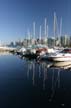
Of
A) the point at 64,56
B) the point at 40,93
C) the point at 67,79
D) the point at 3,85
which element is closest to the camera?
the point at 40,93

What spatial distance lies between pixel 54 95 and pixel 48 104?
7.58ft

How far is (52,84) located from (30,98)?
18.2ft

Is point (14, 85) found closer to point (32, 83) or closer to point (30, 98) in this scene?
point (32, 83)

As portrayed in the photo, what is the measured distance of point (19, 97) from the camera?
17.0 meters

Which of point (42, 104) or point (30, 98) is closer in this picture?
point (42, 104)

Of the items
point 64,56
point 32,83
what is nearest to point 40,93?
point 32,83

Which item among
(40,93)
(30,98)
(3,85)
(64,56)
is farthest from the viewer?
(64,56)

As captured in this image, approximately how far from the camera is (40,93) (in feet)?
60.0

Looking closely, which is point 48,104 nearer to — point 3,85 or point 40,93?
point 40,93

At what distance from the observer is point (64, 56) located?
1670 inches

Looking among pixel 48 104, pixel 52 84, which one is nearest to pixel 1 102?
pixel 48 104

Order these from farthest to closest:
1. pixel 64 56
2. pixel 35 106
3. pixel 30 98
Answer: pixel 64 56 < pixel 30 98 < pixel 35 106

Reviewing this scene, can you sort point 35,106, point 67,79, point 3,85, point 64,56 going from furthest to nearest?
point 64,56
point 67,79
point 3,85
point 35,106

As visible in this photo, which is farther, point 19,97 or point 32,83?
point 32,83
